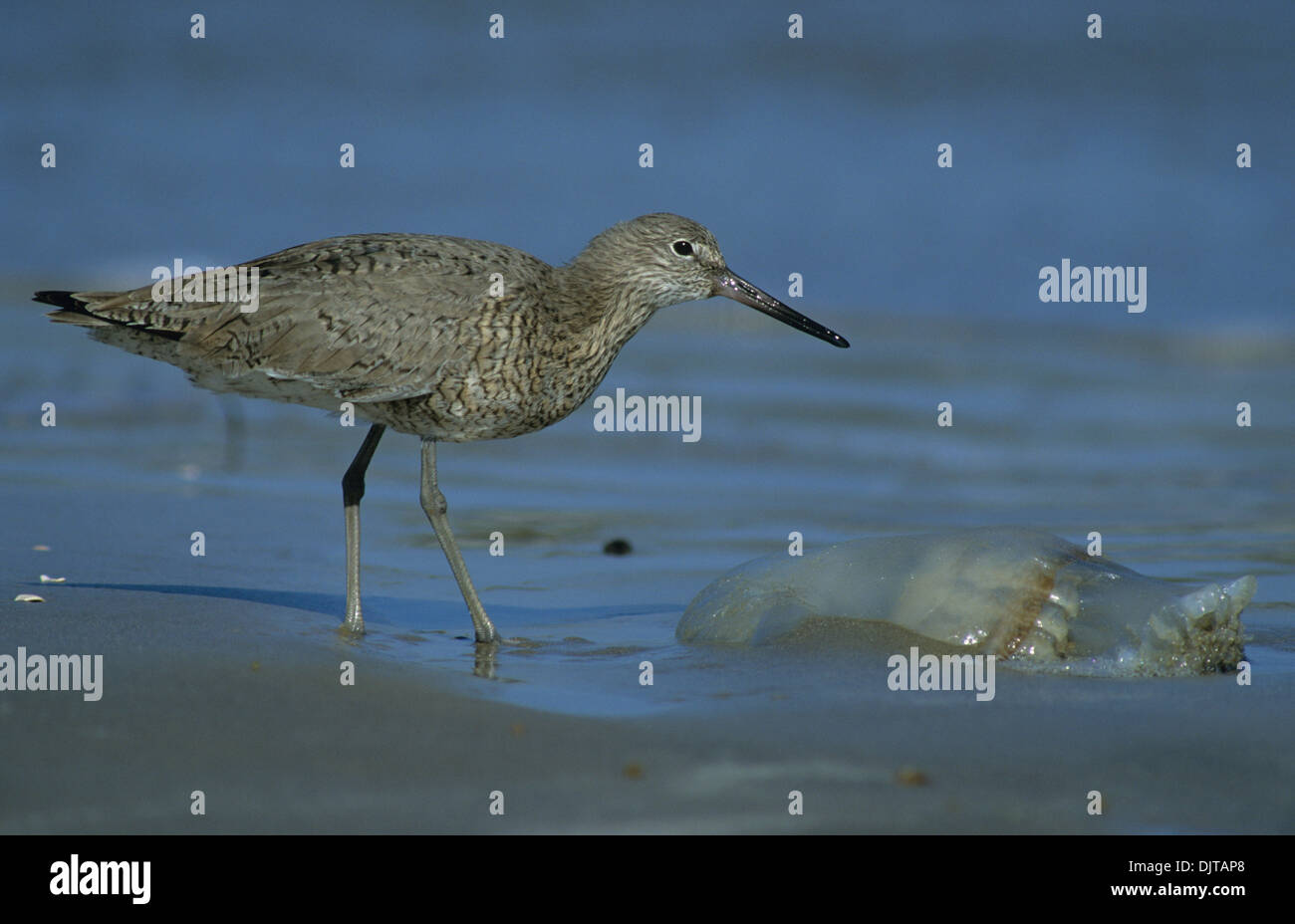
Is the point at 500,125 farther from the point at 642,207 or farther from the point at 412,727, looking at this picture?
the point at 412,727

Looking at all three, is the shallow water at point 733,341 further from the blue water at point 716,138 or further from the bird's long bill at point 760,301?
the bird's long bill at point 760,301

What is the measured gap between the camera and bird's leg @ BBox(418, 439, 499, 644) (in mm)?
5891

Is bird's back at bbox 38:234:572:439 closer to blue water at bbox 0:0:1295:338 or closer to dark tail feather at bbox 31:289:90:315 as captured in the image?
dark tail feather at bbox 31:289:90:315

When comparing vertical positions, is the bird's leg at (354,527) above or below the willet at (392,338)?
below

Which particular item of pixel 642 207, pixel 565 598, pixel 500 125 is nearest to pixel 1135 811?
pixel 565 598

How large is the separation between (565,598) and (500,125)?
11.2 meters

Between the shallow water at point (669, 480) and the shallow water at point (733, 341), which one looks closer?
the shallow water at point (733, 341)

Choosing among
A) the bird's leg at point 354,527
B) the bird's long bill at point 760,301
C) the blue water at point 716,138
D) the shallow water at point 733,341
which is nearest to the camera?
the shallow water at point 733,341

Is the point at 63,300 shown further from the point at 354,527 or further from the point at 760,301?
the point at 760,301

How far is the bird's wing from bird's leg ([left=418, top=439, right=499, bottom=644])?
0.42 meters

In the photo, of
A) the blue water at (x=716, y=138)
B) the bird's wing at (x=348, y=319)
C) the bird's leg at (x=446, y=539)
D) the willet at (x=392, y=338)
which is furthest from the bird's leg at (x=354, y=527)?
the blue water at (x=716, y=138)

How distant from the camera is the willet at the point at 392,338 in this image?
592 cm

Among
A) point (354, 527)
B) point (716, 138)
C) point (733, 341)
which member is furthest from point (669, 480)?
point (716, 138)

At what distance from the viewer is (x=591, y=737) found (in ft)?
14.9
